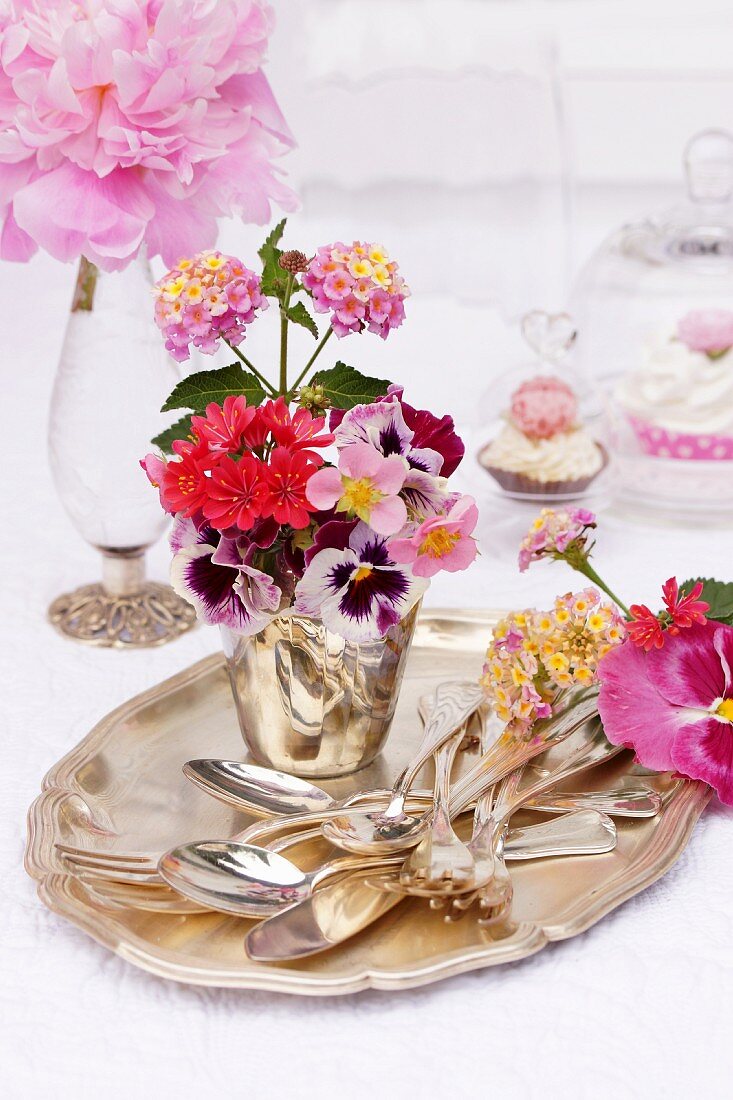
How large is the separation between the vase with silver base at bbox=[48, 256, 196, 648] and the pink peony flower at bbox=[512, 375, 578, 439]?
307 mm

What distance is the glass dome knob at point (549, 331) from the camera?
1.02m

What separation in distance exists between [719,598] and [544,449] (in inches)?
13.9

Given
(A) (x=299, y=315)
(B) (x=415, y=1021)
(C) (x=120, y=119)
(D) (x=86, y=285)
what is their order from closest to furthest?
(B) (x=415, y=1021)
(A) (x=299, y=315)
(C) (x=120, y=119)
(D) (x=86, y=285)

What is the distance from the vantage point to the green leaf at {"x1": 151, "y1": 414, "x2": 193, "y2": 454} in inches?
24.8

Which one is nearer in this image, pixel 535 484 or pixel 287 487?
pixel 287 487

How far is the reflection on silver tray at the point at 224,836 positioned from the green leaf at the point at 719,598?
0.09 metres

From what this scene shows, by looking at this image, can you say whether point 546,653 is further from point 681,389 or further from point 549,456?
point 681,389

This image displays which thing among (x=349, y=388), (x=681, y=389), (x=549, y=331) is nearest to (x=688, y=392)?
(x=681, y=389)

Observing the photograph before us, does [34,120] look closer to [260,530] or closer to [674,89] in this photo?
[260,530]

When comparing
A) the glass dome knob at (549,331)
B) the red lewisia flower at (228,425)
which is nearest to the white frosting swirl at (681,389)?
the glass dome knob at (549,331)

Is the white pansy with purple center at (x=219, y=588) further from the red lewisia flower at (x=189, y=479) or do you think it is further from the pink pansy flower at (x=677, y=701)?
the pink pansy flower at (x=677, y=701)

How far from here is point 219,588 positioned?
0.58m

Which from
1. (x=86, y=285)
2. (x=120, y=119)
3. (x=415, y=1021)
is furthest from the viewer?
(x=86, y=285)

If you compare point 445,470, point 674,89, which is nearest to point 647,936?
point 445,470
